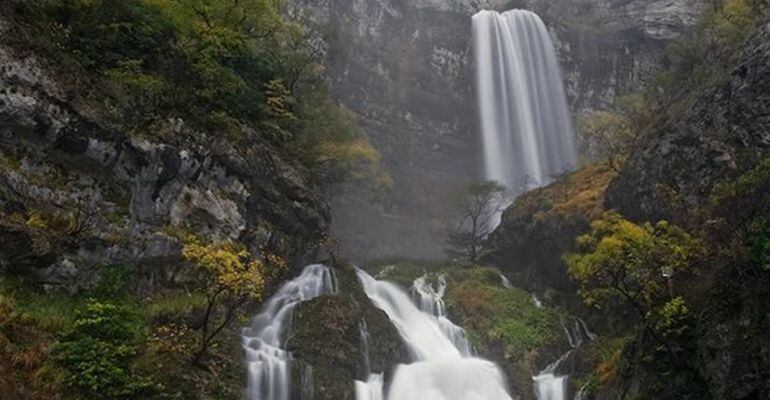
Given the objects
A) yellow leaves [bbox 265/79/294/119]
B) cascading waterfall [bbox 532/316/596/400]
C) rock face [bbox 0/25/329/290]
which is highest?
yellow leaves [bbox 265/79/294/119]

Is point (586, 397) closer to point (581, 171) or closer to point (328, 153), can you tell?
point (328, 153)

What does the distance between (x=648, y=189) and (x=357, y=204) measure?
2441cm

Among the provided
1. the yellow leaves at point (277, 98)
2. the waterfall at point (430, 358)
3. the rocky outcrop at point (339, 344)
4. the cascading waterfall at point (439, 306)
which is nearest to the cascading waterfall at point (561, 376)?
the waterfall at point (430, 358)

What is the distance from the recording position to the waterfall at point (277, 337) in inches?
687

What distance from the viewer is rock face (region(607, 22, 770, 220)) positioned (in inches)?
837

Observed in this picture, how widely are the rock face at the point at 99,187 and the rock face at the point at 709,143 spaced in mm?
15505

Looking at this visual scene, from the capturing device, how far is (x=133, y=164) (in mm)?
19766

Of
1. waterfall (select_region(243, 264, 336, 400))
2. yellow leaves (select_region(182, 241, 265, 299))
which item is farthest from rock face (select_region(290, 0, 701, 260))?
yellow leaves (select_region(182, 241, 265, 299))

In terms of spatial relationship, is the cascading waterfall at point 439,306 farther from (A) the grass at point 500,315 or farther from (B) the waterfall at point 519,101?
(B) the waterfall at point 519,101

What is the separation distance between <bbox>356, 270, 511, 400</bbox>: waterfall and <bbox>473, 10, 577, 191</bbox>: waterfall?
26852mm

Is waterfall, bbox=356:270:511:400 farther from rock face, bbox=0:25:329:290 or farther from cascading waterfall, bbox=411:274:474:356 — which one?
rock face, bbox=0:25:329:290

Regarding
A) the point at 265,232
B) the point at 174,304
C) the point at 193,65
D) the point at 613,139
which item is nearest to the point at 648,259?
the point at 265,232

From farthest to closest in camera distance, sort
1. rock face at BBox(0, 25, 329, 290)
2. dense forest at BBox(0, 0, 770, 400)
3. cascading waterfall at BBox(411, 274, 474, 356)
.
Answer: cascading waterfall at BBox(411, 274, 474, 356) < rock face at BBox(0, 25, 329, 290) < dense forest at BBox(0, 0, 770, 400)

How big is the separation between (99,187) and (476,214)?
86.5 feet
